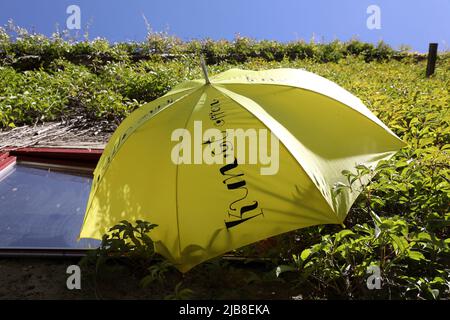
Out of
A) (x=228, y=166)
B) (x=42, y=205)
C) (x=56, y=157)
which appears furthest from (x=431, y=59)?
(x=228, y=166)

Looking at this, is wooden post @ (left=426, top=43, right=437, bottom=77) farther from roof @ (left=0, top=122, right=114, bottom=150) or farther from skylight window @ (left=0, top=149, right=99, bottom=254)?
skylight window @ (left=0, top=149, right=99, bottom=254)

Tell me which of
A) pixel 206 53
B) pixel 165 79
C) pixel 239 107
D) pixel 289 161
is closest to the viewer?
pixel 289 161

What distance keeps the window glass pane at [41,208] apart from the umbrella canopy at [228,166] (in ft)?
1.97

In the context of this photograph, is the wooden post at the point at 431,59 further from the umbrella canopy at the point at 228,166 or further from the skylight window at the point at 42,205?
A: the skylight window at the point at 42,205

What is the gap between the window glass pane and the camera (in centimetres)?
368

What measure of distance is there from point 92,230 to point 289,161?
1.36 meters

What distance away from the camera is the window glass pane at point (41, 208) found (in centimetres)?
368

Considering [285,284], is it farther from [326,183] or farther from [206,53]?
[206,53]

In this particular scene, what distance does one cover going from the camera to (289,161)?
9.25ft

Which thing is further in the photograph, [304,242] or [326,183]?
[304,242]

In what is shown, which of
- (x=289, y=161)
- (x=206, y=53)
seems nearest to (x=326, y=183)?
(x=289, y=161)

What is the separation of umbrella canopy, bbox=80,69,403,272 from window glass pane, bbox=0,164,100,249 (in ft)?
1.97

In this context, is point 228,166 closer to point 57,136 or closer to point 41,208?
point 41,208
